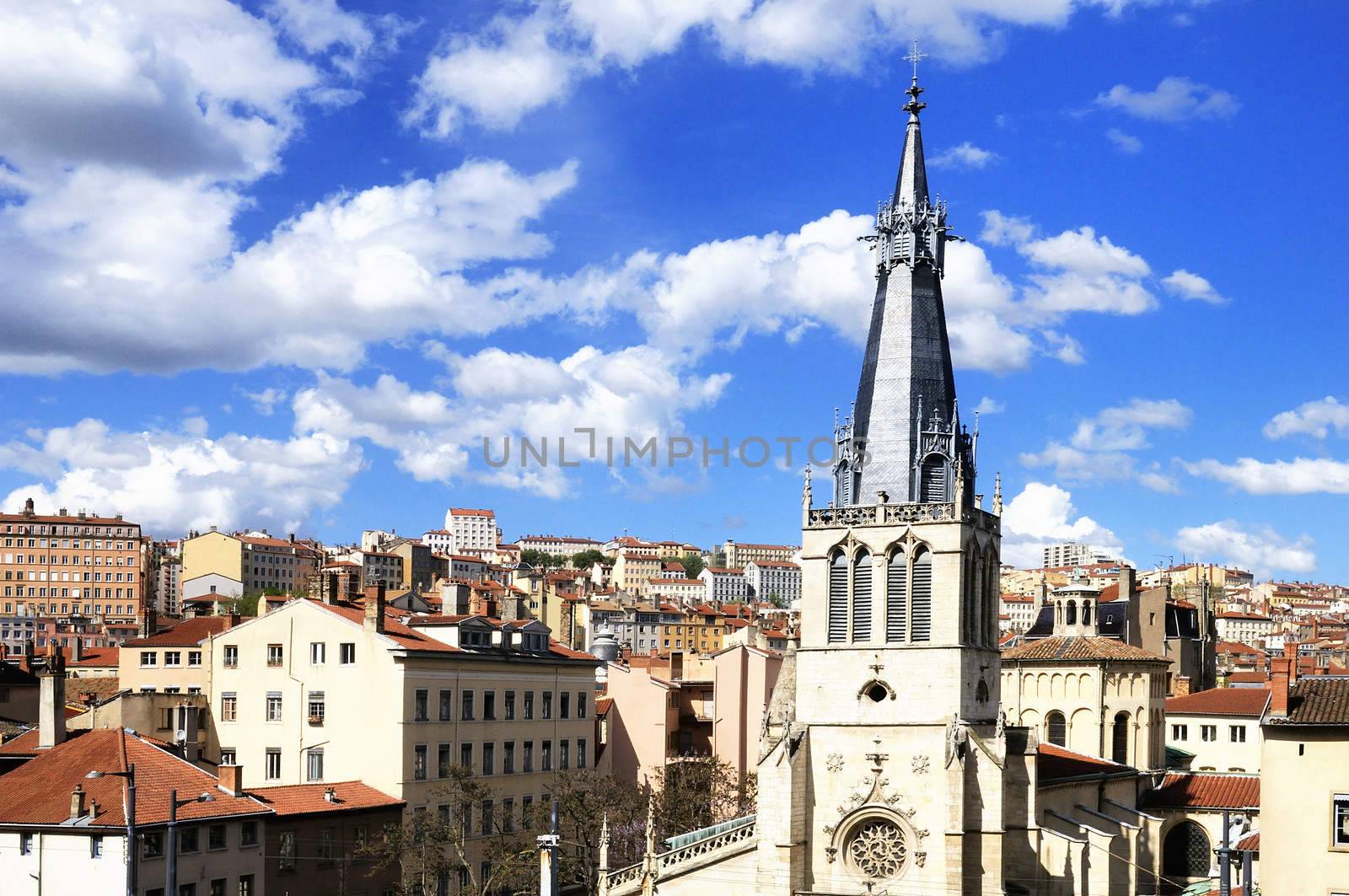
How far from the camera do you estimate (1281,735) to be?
4147 cm

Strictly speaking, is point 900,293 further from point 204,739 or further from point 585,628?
point 585,628

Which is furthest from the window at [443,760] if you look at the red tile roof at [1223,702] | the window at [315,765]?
the red tile roof at [1223,702]

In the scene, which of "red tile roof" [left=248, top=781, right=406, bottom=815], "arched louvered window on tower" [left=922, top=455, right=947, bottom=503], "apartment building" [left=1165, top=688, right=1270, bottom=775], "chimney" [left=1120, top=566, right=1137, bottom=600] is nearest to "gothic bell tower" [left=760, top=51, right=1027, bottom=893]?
"arched louvered window on tower" [left=922, top=455, right=947, bottom=503]

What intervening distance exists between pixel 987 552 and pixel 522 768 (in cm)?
2721

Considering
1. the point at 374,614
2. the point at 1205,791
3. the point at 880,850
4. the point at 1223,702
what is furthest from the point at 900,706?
the point at 1223,702

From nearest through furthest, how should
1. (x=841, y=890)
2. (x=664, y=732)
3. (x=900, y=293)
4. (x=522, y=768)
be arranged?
(x=841, y=890), (x=900, y=293), (x=522, y=768), (x=664, y=732)

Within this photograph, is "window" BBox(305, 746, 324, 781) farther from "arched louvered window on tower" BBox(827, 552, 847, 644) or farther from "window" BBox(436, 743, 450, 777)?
"arched louvered window on tower" BBox(827, 552, 847, 644)

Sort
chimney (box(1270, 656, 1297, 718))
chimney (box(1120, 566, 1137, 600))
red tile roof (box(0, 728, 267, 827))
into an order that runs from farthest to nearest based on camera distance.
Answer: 1. chimney (box(1120, 566, 1137, 600))
2. red tile roof (box(0, 728, 267, 827))
3. chimney (box(1270, 656, 1297, 718))

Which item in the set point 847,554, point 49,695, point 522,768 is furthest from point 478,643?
point 847,554

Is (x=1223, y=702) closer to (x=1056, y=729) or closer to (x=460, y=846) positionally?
(x=1056, y=729)

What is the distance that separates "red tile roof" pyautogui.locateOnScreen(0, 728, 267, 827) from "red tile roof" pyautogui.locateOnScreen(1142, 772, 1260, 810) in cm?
3742

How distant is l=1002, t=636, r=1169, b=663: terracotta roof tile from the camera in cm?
7156

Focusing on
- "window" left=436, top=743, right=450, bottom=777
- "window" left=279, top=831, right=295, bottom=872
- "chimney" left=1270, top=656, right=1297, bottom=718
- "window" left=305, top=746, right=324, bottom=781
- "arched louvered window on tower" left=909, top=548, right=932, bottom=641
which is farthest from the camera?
"window" left=436, top=743, right=450, bottom=777

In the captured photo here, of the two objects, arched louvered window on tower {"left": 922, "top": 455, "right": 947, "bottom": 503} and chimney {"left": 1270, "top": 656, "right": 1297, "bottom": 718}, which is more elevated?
arched louvered window on tower {"left": 922, "top": 455, "right": 947, "bottom": 503}
